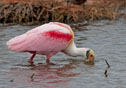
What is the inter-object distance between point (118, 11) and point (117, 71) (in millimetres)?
7858

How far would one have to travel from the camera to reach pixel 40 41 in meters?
9.63

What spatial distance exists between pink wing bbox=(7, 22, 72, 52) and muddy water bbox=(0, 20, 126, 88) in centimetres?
38

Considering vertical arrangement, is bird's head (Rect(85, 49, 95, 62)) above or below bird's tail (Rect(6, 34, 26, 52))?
below

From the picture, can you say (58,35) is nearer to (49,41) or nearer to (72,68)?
(49,41)

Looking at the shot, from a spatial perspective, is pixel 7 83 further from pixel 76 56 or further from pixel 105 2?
pixel 105 2

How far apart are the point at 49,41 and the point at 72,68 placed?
32.4 inches

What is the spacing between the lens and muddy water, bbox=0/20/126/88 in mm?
8055

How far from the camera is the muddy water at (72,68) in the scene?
805 cm

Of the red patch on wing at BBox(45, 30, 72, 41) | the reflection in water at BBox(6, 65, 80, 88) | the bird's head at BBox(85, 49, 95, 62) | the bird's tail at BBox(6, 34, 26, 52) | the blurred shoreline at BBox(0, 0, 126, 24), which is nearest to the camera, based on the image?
the reflection in water at BBox(6, 65, 80, 88)

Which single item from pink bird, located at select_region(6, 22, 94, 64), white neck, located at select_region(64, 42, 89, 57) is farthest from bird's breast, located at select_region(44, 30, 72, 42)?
white neck, located at select_region(64, 42, 89, 57)

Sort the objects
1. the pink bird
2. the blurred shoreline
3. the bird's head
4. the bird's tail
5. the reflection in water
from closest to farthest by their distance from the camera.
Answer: the reflection in water < the bird's tail < the pink bird < the bird's head < the blurred shoreline

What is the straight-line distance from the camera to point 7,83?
796 centimetres

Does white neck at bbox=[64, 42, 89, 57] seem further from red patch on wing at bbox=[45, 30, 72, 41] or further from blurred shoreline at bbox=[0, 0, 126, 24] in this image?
blurred shoreline at bbox=[0, 0, 126, 24]

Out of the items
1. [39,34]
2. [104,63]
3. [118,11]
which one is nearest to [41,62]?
[39,34]
